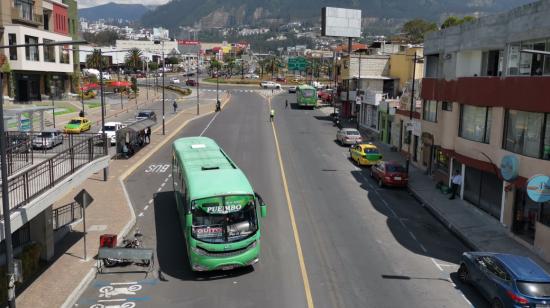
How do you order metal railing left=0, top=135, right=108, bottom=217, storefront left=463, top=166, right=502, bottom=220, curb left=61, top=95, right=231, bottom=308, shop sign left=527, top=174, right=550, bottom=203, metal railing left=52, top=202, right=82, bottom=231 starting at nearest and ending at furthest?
metal railing left=0, top=135, right=108, bottom=217
curb left=61, top=95, right=231, bottom=308
shop sign left=527, top=174, right=550, bottom=203
metal railing left=52, top=202, right=82, bottom=231
storefront left=463, top=166, right=502, bottom=220

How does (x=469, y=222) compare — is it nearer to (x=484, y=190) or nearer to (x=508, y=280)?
(x=484, y=190)

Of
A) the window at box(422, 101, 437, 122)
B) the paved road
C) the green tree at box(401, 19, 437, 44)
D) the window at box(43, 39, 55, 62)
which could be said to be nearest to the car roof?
the paved road

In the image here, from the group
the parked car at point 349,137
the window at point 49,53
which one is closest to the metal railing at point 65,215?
the parked car at point 349,137

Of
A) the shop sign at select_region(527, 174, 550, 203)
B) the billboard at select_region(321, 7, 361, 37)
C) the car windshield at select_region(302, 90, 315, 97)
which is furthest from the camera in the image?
the billboard at select_region(321, 7, 361, 37)

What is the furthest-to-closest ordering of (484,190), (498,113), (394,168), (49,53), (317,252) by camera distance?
(49,53)
(394,168)
(484,190)
(498,113)
(317,252)

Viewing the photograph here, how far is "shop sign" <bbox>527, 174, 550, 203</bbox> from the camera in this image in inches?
791

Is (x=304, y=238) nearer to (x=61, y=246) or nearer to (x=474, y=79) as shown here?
Result: (x=61, y=246)

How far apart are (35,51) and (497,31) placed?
6282 cm

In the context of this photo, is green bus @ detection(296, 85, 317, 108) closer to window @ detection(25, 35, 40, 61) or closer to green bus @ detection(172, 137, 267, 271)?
window @ detection(25, 35, 40, 61)

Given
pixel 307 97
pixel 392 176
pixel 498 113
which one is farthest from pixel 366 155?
pixel 307 97

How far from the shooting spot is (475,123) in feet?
92.5

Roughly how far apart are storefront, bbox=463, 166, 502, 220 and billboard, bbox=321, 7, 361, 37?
68.1 m

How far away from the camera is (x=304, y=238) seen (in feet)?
71.4

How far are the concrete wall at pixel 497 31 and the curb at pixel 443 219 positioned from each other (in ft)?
28.6
